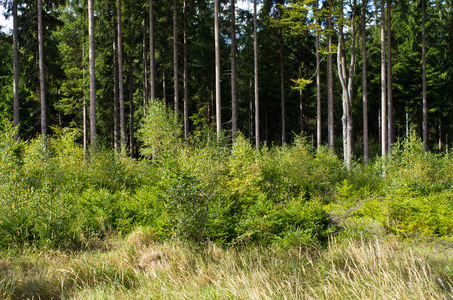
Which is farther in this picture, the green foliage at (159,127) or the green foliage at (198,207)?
the green foliage at (159,127)

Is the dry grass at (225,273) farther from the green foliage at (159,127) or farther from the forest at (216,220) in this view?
the green foliage at (159,127)

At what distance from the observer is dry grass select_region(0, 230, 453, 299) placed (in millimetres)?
3943

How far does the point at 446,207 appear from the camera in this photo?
754 cm

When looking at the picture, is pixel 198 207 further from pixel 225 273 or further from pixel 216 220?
pixel 225 273

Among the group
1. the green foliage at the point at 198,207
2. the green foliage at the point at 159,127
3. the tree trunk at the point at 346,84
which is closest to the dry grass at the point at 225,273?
the green foliage at the point at 198,207

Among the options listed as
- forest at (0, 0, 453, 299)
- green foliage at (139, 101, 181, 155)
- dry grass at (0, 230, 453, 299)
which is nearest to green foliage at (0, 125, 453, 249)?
forest at (0, 0, 453, 299)

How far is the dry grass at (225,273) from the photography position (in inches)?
155

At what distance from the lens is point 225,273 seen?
16.3ft

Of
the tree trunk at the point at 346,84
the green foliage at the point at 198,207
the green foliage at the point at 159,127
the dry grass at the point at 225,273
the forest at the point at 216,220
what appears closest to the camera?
the dry grass at the point at 225,273

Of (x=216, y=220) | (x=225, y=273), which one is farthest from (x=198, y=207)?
(x=225, y=273)

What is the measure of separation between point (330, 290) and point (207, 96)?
2306 centimetres

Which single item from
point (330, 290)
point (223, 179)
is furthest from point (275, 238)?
point (330, 290)

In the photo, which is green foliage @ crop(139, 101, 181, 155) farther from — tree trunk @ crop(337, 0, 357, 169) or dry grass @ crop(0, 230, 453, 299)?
tree trunk @ crop(337, 0, 357, 169)

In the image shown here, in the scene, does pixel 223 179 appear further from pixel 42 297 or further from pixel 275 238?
pixel 42 297
